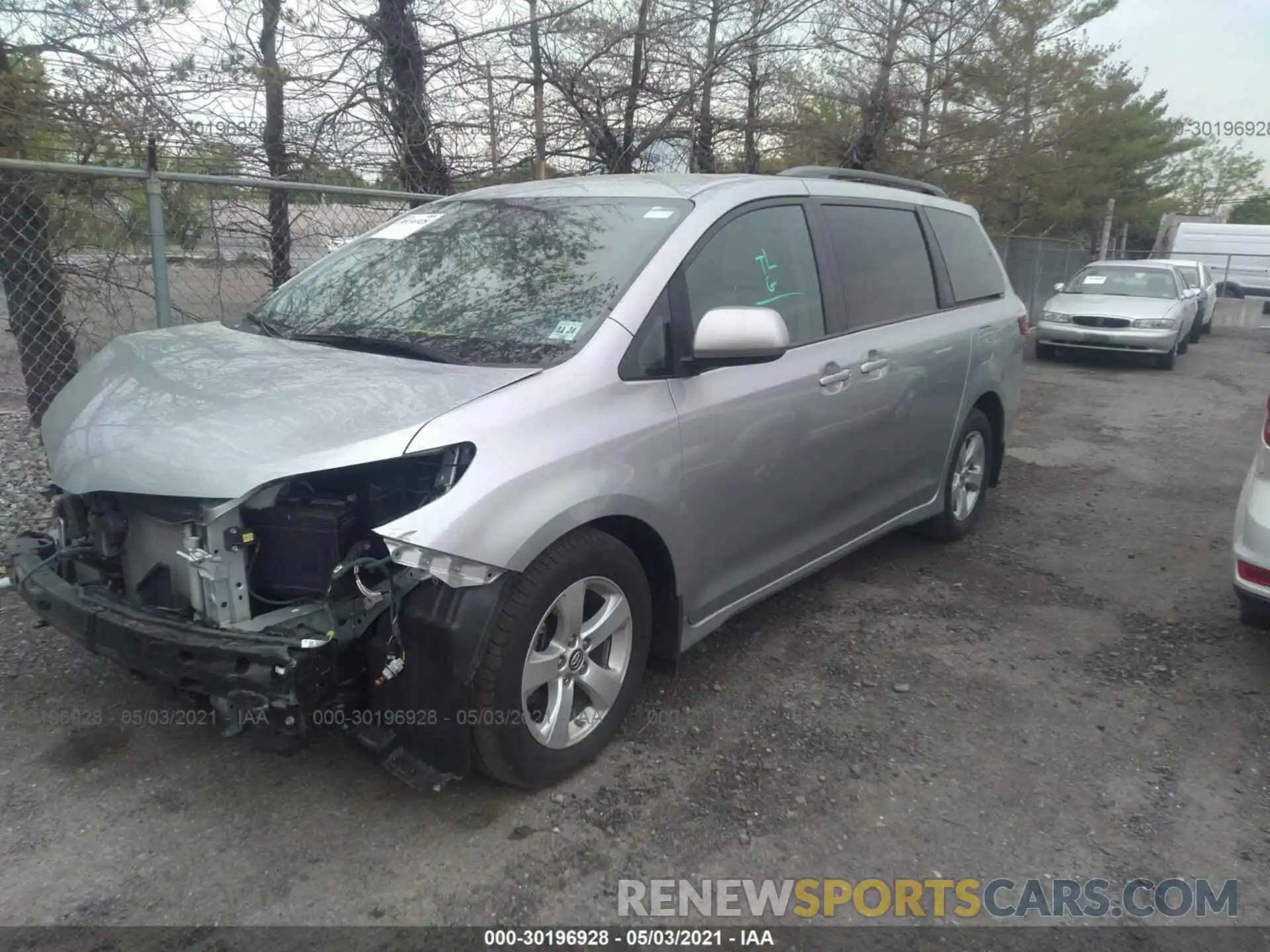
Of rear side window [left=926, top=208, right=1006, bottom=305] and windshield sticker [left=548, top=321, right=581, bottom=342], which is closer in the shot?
windshield sticker [left=548, top=321, right=581, bottom=342]

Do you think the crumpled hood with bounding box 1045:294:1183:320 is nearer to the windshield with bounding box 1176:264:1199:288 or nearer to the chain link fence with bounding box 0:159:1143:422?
the windshield with bounding box 1176:264:1199:288

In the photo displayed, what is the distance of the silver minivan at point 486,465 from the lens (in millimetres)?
2541

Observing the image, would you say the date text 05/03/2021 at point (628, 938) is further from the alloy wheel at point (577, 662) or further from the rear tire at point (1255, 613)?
the rear tire at point (1255, 613)

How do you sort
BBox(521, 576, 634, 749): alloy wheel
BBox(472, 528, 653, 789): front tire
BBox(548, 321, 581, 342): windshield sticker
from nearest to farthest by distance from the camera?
BBox(472, 528, 653, 789): front tire → BBox(521, 576, 634, 749): alloy wheel → BBox(548, 321, 581, 342): windshield sticker

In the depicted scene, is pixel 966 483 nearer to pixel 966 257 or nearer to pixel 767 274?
pixel 966 257

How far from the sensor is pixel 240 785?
9.82ft

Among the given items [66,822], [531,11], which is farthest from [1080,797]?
[531,11]

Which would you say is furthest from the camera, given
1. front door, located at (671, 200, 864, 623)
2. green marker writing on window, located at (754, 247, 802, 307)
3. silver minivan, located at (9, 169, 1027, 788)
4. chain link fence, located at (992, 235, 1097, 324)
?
chain link fence, located at (992, 235, 1097, 324)

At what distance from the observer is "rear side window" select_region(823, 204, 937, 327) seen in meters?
4.16

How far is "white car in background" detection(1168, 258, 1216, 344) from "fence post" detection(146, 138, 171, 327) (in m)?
16.1

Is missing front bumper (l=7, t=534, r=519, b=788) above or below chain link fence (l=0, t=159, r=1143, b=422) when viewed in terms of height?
below

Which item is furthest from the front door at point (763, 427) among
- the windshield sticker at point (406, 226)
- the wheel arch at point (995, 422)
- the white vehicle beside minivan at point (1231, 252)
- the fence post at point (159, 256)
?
the white vehicle beside minivan at point (1231, 252)

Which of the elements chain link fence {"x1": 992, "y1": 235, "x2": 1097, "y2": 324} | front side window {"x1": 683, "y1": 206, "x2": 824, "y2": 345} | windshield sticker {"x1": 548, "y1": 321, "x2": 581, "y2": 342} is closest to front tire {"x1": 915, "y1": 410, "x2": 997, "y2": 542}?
front side window {"x1": 683, "y1": 206, "x2": 824, "y2": 345}

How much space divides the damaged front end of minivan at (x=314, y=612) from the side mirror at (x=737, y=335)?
92cm
